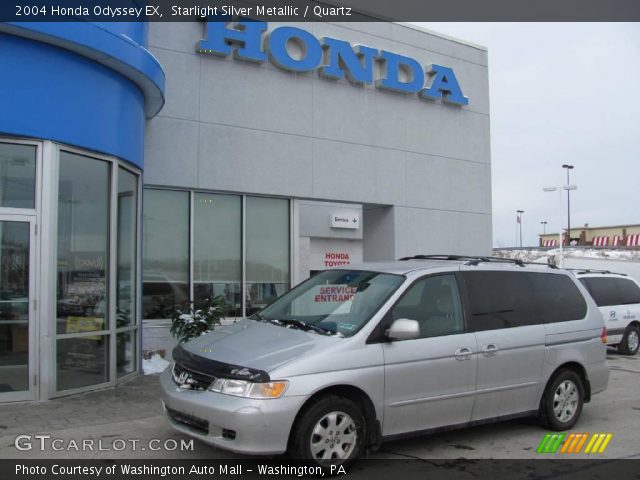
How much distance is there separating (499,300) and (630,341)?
9.42m

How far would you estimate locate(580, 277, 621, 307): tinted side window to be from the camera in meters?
14.0

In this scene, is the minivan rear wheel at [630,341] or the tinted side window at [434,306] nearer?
the tinted side window at [434,306]

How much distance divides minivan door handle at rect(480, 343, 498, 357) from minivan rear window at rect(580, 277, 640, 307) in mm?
8290

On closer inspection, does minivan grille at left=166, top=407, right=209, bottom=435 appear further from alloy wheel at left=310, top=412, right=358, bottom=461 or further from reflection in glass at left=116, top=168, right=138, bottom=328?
reflection in glass at left=116, top=168, right=138, bottom=328

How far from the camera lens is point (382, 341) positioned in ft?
18.7

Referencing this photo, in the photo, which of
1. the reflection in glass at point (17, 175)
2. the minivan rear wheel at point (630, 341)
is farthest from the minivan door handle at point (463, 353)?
the minivan rear wheel at point (630, 341)

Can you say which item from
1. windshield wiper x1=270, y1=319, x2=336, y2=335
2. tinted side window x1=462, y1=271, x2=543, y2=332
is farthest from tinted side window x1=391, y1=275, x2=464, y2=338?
windshield wiper x1=270, y1=319, x2=336, y2=335

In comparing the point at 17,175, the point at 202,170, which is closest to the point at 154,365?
the point at 202,170

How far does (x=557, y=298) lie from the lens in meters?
7.33

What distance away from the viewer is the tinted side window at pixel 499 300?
653 cm

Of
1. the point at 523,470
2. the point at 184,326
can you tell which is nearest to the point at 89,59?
Answer: the point at 184,326

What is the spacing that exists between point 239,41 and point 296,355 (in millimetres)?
8402

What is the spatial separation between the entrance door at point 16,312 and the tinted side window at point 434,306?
4.66 m

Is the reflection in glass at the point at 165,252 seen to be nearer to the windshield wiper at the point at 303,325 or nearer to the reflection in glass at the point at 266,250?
the reflection in glass at the point at 266,250
